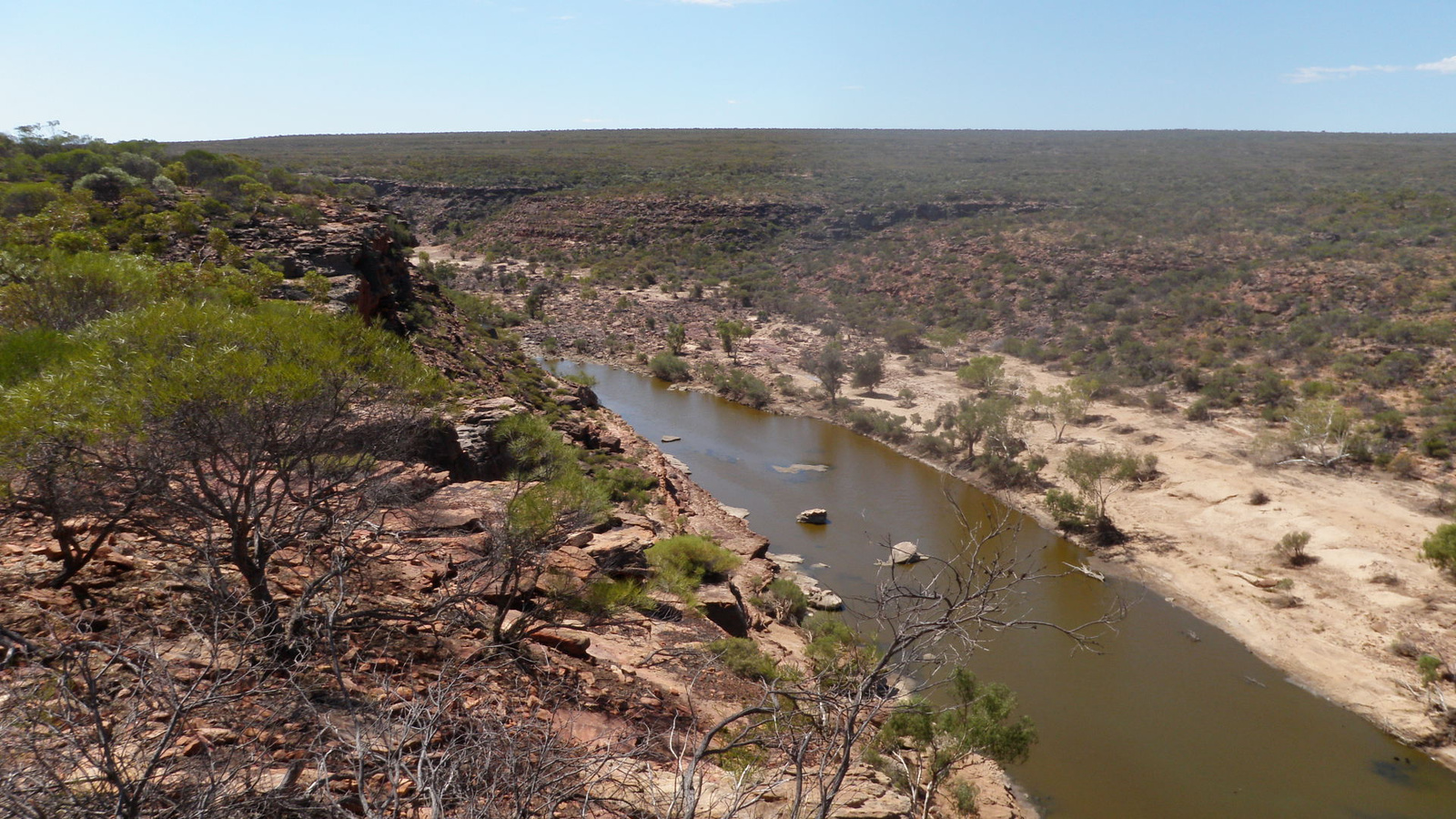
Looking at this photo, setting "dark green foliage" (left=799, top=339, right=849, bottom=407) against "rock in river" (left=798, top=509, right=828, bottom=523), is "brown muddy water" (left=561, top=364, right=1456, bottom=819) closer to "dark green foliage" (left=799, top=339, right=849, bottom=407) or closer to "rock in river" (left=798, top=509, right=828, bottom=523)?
"rock in river" (left=798, top=509, right=828, bottom=523)

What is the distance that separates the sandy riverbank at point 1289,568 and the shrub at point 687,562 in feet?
36.4

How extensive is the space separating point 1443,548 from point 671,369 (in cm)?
2868

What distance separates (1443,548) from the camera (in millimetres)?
16219

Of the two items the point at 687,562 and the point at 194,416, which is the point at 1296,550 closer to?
the point at 687,562

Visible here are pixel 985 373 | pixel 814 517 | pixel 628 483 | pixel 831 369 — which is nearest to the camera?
pixel 628 483

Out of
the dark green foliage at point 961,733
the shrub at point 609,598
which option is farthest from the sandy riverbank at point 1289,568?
the shrub at point 609,598

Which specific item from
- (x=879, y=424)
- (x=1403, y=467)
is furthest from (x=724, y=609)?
(x=1403, y=467)

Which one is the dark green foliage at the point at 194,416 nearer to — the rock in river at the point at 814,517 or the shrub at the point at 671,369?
the rock in river at the point at 814,517

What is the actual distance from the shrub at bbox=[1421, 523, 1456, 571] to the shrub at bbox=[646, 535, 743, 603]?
50.4ft

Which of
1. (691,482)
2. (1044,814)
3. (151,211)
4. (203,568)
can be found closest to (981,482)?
(691,482)

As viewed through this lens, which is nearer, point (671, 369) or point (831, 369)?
point (831, 369)

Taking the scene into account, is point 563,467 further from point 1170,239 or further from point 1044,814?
point 1170,239

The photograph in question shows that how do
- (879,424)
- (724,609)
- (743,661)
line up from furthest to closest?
(879,424) < (724,609) < (743,661)

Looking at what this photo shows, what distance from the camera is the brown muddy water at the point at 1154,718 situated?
11945 millimetres
